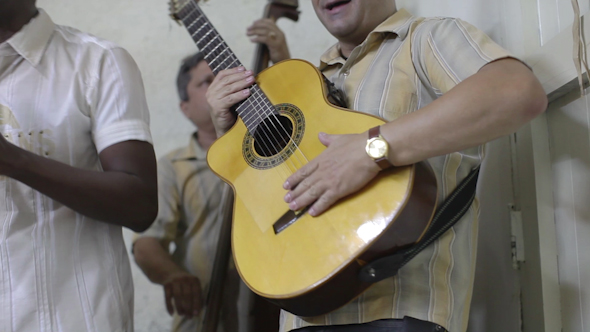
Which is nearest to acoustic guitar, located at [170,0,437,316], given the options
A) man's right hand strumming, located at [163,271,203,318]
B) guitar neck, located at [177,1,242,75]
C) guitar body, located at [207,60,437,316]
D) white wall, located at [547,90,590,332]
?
guitar body, located at [207,60,437,316]

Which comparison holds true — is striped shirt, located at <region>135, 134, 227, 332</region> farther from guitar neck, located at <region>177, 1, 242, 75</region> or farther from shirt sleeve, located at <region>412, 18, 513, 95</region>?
shirt sleeve, located at <region>412, 18, 513, 95</region>

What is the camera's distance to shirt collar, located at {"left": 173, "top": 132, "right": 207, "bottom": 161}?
1.78 meters

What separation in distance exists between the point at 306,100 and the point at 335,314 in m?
0.40

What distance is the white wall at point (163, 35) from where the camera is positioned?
1.80m

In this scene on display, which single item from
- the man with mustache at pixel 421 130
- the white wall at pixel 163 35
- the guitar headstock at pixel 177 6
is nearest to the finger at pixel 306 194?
the man with mustache at pixel 421 130

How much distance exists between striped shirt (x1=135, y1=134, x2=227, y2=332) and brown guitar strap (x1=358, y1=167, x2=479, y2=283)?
90 cm

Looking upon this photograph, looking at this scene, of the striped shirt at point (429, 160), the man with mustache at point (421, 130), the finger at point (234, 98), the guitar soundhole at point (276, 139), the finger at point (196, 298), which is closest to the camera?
the man with mustache at point (421, 130)

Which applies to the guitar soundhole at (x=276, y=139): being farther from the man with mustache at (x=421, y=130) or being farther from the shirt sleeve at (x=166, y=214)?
the shirt sleeve at (x=166, y=214)

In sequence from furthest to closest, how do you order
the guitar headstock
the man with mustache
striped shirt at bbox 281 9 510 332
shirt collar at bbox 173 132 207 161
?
shirt collar at bbox 173 132 207 161, the guitar headstock, striped shirt at bbox 281 9 510 332, the man with mustache

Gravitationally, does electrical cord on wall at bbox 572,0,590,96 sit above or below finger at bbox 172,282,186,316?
above

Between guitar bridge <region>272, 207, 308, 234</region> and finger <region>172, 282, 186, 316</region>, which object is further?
finger <region>172, 282, 186, 316</region>

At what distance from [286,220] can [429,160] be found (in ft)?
0.91

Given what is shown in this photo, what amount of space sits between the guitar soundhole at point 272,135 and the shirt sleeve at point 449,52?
0.28 metres

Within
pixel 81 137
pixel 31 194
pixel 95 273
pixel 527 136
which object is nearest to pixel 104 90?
pixel 81 137
